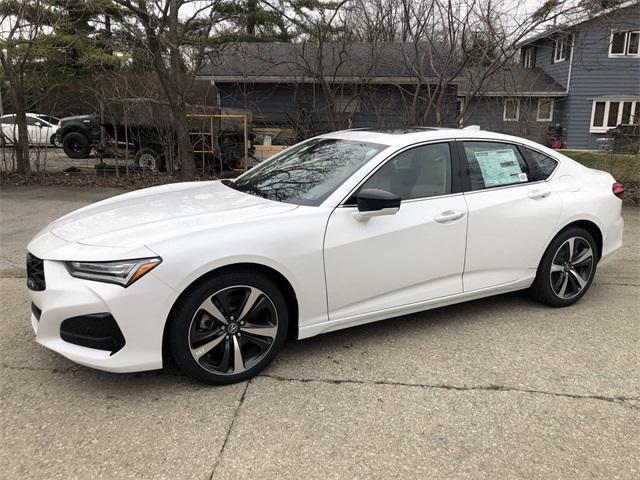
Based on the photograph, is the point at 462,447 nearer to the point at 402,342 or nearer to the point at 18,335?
the point at 402,342

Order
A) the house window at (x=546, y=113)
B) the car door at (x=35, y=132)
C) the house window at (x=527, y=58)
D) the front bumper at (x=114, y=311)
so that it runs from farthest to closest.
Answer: the house window at (x=527, y=58)
the house window at (x=546, y=113)
the car door at (x=35, y=132)
the front bumper at (x=114, y=311)

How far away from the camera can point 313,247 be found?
3305 millimetres

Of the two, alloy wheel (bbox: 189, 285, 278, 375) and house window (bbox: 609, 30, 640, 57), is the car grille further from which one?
house window (bbox: 609, 30, 640, 57)

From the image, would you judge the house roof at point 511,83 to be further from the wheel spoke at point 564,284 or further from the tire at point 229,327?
the tire at point 229,327

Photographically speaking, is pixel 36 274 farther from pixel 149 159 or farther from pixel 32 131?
pixel 32 131

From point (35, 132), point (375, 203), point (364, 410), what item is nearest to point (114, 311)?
point (364, 410)

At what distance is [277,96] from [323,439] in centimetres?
1831

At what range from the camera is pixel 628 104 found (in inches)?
936

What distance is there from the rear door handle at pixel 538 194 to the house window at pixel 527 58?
26.4 meters

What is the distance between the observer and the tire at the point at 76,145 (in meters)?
15.2

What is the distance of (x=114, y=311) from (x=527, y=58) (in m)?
29.6

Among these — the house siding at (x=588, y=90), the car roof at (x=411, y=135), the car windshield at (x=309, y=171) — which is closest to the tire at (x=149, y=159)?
the car windshield at (x=309, y=171)

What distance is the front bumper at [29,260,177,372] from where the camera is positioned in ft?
9.25

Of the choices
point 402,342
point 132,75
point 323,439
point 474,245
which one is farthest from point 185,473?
point 132,75
